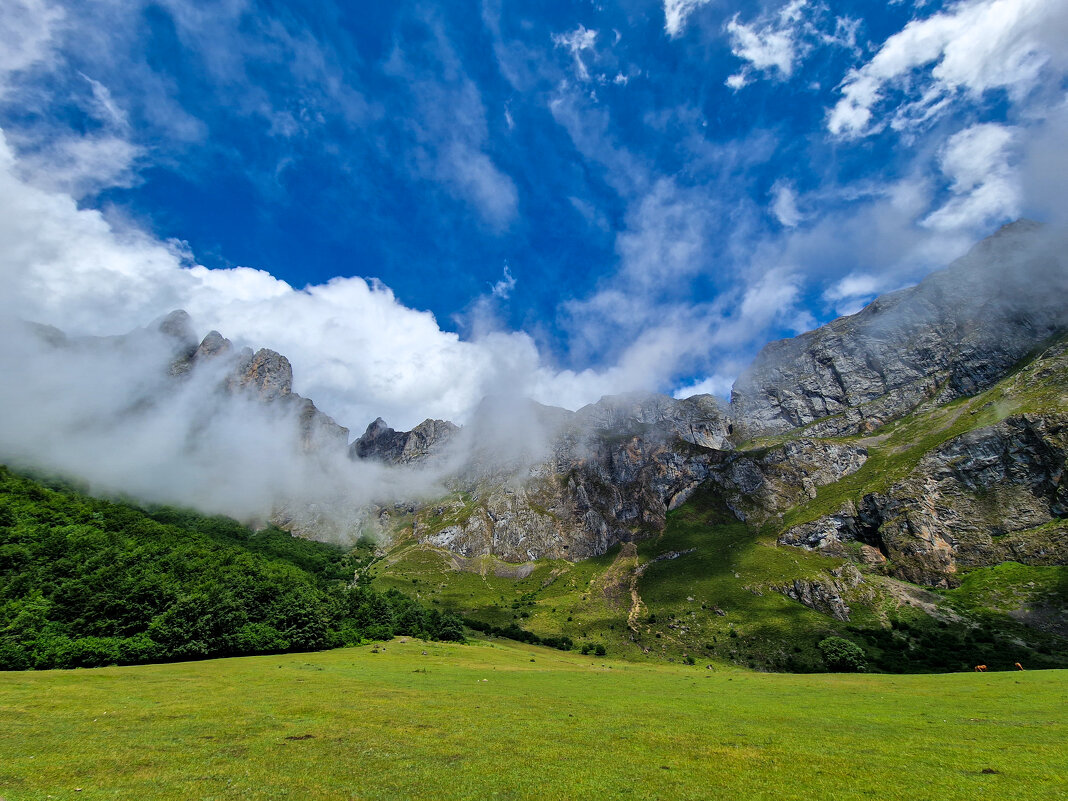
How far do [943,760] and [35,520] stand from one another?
161 metres

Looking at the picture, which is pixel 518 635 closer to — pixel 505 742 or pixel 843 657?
pixel 843 657

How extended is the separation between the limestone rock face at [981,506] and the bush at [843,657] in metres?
88.3

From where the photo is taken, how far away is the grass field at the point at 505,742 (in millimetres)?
19406

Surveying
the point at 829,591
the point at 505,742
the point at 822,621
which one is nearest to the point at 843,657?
the point at 822,621

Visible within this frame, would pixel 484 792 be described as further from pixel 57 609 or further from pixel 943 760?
pixel 57 609

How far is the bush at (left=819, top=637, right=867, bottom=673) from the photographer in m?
111

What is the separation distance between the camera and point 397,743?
26.6 meters

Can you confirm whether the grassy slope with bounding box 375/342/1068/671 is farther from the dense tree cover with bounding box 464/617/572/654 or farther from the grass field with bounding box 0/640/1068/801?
the grass field with bounding box 0/640/1068/801

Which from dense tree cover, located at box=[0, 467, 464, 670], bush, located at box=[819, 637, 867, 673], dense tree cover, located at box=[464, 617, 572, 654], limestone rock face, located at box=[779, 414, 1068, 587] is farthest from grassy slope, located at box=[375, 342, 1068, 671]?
dense tree cover, located at box=[0, 467, 464, 670]

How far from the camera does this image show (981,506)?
180375mm

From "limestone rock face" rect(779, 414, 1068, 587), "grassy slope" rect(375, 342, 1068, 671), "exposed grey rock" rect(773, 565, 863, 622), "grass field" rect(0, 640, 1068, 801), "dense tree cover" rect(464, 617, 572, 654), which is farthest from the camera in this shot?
"limestone rock face" rect(779, 414, 1068, 587)

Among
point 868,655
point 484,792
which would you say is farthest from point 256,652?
point 868,655

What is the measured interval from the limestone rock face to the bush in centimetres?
8826

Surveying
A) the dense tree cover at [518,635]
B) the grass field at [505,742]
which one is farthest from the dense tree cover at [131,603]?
the dense tree cover at [518,635]
